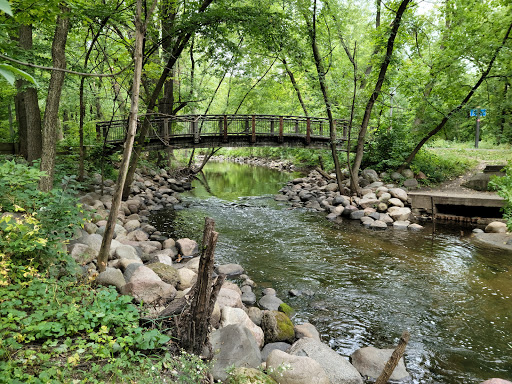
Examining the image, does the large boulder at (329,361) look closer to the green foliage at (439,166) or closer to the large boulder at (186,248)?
the large boulder at (186,248)

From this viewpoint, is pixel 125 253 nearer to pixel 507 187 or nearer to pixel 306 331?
pixel 306 331

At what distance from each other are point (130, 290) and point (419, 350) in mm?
3818

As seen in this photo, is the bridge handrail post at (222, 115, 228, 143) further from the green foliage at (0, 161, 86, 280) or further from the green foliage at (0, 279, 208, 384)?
the green foliage at (0, 279, 208, 384)

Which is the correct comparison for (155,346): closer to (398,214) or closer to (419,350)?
(419,350)

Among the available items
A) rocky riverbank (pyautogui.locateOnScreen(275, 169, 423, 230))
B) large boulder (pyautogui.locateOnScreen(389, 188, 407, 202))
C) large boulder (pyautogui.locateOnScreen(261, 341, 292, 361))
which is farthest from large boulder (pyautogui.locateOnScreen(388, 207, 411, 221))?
large boulder (pyautogui.locateOnScreen(261, 341, 292, 361))

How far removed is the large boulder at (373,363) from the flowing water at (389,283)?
0.20m

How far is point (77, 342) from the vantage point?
3004 mm

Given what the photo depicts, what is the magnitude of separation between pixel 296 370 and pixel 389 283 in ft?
12.7

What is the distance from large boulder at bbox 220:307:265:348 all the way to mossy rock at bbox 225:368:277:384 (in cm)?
104

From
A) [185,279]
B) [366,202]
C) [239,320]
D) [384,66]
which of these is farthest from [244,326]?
[384,66]

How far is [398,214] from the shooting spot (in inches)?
447

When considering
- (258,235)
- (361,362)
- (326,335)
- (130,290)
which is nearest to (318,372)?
(361,362)

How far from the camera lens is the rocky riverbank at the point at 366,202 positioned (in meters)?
11.2

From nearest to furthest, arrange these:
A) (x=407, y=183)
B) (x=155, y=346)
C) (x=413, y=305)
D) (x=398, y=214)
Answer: (x=155, y=346)
(x=413, y=305)
(x=398, y=214)
(x=407, y=183)
